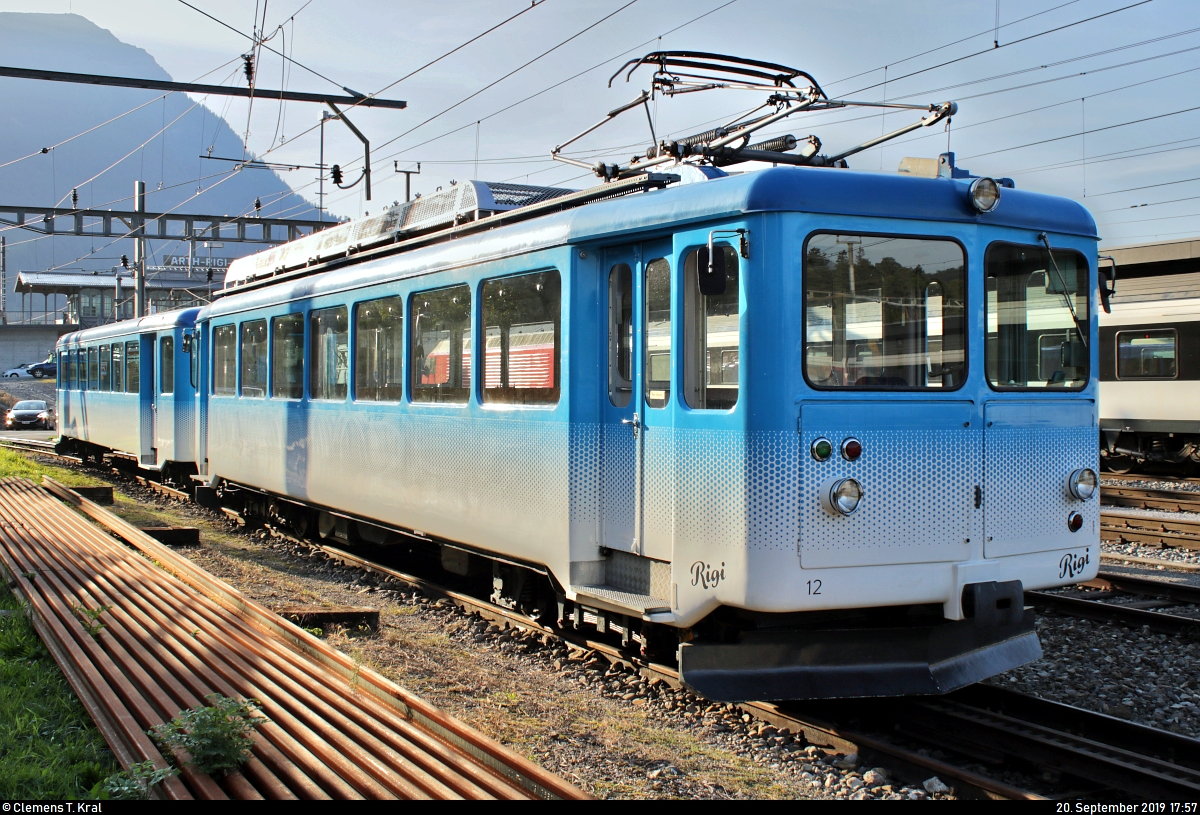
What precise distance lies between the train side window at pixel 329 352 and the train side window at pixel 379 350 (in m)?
0.29

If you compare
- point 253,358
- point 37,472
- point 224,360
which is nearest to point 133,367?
point 37,472

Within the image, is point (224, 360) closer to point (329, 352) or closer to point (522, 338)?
point (329, 352)

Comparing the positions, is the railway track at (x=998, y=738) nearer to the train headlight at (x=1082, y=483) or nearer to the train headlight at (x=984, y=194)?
the train headlight at (x=1082, y=483)

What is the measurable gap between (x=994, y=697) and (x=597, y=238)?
3.44 metres

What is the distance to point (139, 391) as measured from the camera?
60.1ft

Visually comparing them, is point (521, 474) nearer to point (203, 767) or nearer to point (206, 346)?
point (203, 767)

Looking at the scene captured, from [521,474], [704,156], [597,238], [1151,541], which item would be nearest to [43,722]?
[521,474]

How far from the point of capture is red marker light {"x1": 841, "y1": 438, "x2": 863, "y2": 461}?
523 centimetres

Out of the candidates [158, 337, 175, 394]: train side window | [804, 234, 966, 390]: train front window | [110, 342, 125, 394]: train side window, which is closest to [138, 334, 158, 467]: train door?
[158, 337, 175, 394]: train side window

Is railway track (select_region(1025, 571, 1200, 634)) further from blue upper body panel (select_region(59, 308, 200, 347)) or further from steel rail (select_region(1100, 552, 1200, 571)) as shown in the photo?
blue upper body panel (select_region(59, 308, 200, 347))

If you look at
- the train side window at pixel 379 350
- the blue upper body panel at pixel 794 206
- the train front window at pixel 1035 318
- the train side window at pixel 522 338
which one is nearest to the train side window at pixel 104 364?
the train side window at pixel 379 350

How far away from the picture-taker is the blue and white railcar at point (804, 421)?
5.22 metres

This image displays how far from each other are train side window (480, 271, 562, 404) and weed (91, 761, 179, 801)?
3212mm

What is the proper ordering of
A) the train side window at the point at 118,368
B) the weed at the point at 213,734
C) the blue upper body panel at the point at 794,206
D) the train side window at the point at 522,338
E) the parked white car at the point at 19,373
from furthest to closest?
the parked white car at the point at 19,373 < the train side window at the point at 118,368 < the train side window at the point at 522,338 < the blue upper body panel at the point at 794,206 < the weed at the point at 213,734
